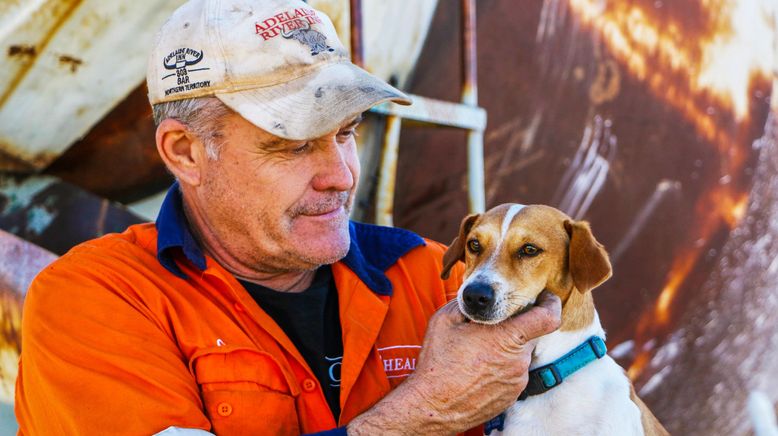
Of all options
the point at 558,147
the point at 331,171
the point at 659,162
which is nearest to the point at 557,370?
the point at 331,171

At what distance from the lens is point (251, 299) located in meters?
2.05

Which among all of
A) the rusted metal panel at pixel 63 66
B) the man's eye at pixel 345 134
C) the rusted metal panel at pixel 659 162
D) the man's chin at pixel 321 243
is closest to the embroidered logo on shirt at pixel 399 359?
the man's chin at pixel 321 243

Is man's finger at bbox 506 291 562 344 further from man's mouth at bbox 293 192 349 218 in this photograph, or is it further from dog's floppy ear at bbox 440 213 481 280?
man's mouth at bbox 293 192 349 218

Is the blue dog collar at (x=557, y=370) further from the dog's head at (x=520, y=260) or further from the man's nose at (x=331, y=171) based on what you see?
the man's nose at (x=331, y=171)

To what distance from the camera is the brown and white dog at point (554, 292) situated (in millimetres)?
2146

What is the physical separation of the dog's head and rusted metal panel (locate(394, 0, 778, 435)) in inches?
37.6

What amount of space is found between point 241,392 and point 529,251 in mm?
873

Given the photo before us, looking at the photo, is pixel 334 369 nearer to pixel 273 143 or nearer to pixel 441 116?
pixel 273 143

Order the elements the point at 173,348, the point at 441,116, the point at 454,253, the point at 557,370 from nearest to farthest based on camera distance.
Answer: the point at 173,348 → the point at 557,370 → the point at 454,253 → the point at 441,116

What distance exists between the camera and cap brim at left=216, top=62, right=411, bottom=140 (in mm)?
1977

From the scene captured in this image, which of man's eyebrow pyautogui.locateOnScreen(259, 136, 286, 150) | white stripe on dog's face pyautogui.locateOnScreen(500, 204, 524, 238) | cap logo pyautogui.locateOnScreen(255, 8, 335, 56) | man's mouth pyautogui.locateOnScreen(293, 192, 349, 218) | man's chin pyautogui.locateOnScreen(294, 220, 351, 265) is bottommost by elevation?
white stripe on dog's face pyautogui.locateOnScreen(500, 204, 524, 238)

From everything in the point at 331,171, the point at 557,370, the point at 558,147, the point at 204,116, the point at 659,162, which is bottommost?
the point at 659,162

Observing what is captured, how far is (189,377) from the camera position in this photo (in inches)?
72.7

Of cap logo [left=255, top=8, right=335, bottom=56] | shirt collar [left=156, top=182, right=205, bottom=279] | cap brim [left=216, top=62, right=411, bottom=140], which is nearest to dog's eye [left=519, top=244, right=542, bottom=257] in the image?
cap brim [left=216, top=62, right=411, bottom=140]
